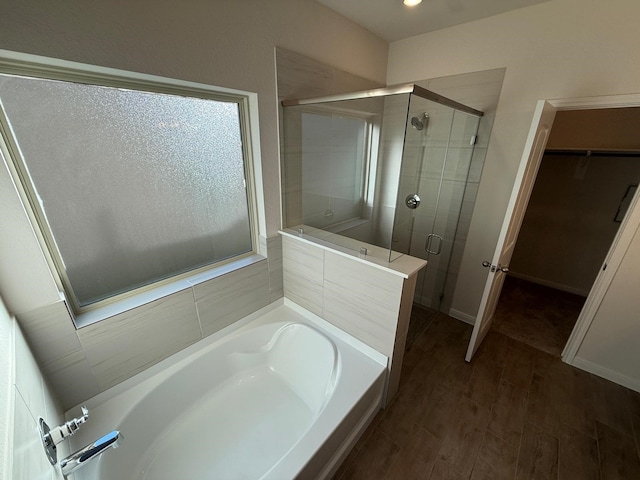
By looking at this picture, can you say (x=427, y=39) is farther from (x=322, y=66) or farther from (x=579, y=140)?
(x=579, y=140)

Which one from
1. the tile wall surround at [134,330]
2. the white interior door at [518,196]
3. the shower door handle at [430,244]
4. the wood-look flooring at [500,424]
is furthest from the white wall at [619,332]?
the tile wall surround at [134,330]

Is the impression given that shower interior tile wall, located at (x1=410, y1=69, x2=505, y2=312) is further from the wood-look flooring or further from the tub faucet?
the tub faucet

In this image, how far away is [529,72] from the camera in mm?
1759

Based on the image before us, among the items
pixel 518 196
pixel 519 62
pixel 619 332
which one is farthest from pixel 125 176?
pixel 619 332

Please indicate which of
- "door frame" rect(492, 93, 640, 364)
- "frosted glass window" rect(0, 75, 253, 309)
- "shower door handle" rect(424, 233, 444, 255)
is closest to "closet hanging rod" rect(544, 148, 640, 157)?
"door frame" rect(492, 93, 640, 364)

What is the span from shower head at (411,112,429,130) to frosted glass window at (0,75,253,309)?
46.3 inches

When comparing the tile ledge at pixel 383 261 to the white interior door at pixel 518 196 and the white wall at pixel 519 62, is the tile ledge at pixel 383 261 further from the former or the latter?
the white wall at pixel 519 62

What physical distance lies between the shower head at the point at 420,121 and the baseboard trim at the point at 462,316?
5.92ft

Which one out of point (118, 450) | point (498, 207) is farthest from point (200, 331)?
point (498, 207)

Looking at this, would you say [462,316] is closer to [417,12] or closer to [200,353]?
[200,353]

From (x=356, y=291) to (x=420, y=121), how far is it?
1.35 meters

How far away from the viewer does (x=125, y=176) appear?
51.4 inches

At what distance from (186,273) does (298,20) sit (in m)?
1.72

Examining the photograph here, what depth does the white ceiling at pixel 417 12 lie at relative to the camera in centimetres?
164
